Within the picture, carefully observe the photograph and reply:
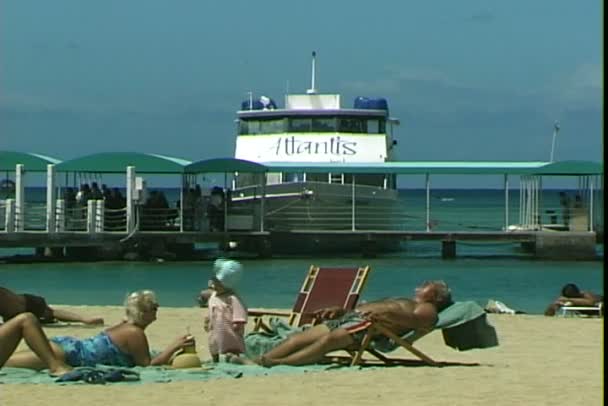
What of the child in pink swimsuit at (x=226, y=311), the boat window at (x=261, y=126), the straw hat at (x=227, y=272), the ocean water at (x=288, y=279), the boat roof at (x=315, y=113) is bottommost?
the ocean water at (x=288, y=279)

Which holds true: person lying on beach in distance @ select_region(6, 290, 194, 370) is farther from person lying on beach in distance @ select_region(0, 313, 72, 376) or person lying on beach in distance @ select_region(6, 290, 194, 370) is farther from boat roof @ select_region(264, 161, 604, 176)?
boat roof @ select_region(264, 161, 604, 176)

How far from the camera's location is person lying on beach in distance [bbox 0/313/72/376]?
8.62 meters

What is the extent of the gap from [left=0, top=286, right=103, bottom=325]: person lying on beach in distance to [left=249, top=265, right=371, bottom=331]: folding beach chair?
75.1 inches

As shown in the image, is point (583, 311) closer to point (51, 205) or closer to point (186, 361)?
point (186, 361)

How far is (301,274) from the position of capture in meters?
29.7

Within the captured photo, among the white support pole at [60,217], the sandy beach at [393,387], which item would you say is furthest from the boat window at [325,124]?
the sandy beach at [393,387]

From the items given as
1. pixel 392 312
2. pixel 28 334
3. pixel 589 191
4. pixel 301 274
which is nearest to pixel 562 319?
pixel 392 312

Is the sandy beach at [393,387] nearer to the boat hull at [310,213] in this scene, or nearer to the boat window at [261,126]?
the boat hull at [310,213]

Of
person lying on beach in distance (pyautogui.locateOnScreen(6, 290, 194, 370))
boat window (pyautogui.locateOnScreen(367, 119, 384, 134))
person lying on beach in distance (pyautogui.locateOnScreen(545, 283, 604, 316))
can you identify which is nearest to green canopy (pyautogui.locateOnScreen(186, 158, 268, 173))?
boat window (pyautogui.locateOnScreen(367, 119, 384, 134))

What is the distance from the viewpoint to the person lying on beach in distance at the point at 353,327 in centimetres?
952

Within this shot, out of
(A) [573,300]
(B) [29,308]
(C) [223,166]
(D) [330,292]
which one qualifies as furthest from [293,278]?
(D) [330,292]

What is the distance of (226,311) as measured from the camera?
962cm

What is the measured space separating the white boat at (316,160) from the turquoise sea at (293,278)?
1.11 metres

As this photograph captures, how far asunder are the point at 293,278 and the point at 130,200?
5450 mm
